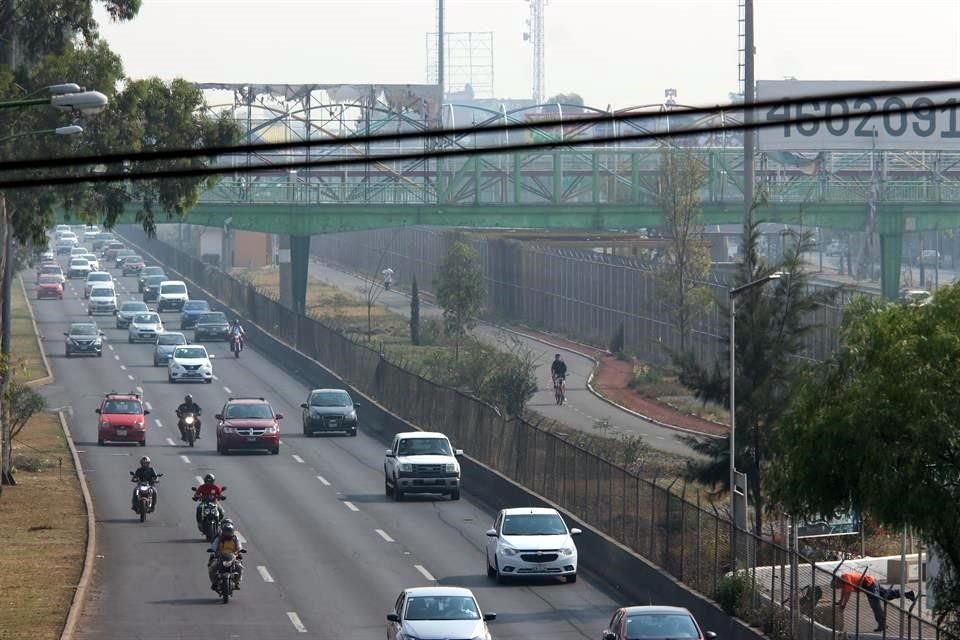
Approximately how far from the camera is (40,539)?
38.7m

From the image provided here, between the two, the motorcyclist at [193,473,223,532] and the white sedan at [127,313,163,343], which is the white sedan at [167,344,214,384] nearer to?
the white sedan at [127,313,163,343]

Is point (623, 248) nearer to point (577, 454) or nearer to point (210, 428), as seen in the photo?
point (210, 428)

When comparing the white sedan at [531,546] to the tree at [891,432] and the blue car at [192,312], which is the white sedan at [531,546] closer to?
the tree at [891,432]

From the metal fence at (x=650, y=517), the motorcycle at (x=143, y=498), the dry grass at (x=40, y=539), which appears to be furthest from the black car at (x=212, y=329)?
the motorcycle at (x=143, y=498)

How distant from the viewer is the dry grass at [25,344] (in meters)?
74.2

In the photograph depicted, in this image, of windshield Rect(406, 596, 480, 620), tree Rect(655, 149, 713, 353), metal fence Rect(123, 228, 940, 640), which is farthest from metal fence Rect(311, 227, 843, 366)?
windshield Rect(406, 596, 480, 620)

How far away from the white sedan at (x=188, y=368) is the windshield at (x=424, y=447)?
27562 mm

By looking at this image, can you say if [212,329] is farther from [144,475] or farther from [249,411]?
[144,475]

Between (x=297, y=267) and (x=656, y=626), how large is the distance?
224ft

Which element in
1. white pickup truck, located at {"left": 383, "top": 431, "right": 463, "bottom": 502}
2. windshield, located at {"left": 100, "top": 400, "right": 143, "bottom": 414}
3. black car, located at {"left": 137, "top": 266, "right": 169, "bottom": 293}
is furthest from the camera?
black car, located at {"left": 137, "top": 266, "right": 169, "bottom": 293}

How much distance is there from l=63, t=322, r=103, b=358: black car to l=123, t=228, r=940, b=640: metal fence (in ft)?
70.2

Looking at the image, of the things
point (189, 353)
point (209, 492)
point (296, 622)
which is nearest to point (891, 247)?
point (189, 353)

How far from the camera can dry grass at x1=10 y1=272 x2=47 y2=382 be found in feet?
243

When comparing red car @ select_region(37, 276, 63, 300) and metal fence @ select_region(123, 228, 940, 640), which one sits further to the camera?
red car @ select_region(37, 276, 63, 300)
